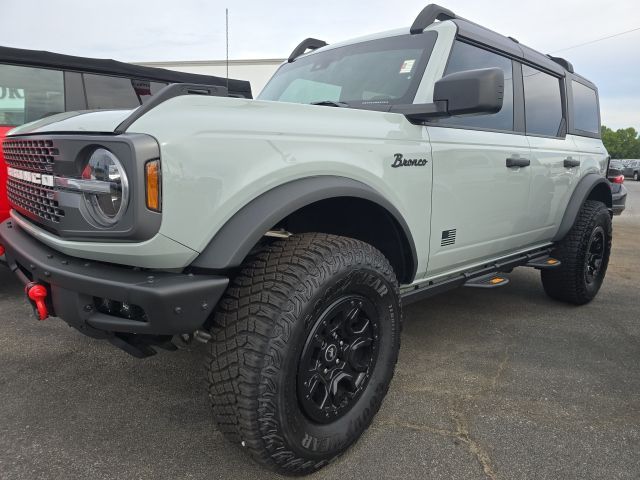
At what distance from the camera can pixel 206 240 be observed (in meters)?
1.63

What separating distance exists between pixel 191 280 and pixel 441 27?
2021 millimetres

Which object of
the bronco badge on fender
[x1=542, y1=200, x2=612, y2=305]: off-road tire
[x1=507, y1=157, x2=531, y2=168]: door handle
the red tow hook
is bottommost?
[x1=542, y1=200, x2=612, y2=305]: off-road tire

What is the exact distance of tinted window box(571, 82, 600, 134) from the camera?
167 inches

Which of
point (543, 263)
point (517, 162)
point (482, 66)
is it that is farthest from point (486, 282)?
point (482, 66)

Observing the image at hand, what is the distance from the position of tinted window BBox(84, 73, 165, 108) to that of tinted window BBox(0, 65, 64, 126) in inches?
10.2

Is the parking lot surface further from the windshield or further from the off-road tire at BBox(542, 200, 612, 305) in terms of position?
the windshield

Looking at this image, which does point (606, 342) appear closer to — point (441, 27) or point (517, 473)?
point (517, 473)

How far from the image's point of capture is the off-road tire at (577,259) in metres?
3.93

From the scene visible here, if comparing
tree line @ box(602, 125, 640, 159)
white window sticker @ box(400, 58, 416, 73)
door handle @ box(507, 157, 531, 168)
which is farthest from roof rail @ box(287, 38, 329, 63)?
tree line @ box(602, 125, 640, 159)

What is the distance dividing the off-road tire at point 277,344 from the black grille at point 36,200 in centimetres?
72

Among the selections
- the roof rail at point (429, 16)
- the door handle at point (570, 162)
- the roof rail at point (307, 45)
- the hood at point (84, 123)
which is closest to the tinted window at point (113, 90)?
the roof rail at point (307, 45)

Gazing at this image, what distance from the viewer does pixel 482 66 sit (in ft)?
9.77

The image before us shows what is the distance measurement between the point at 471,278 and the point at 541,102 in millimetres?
1573

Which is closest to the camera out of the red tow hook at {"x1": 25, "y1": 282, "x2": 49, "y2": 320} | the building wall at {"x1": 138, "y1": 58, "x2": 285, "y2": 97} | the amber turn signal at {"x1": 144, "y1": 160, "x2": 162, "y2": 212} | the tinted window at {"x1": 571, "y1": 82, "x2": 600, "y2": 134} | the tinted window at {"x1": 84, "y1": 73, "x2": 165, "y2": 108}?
the amber turn signal at {"x1": 144, "y1": 160, "x2": 162, "y2": 212}
